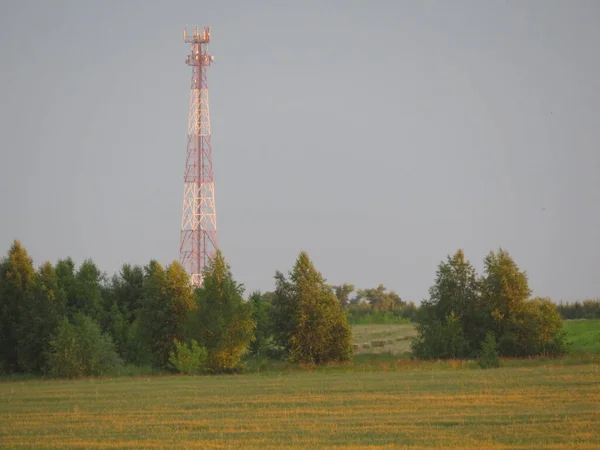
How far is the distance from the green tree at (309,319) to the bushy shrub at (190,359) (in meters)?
9.01

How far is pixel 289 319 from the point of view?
74.4 meters

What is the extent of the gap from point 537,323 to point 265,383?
3136 cm

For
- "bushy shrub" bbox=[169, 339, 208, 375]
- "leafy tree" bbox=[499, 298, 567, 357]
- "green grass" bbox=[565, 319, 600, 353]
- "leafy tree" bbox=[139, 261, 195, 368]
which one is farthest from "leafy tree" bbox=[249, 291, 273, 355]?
"green grass" bbox=[565, 319, 600, 353]

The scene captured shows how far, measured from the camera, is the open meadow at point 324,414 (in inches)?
995

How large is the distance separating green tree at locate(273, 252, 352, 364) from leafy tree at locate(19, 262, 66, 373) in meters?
18.8

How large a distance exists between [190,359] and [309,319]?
1209 centimetres

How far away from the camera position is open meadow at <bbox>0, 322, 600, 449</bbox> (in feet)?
82.9

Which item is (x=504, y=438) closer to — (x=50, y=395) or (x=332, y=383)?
(x=332, y=383)

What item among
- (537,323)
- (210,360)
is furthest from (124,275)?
(537,323)

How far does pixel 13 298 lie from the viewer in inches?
3147

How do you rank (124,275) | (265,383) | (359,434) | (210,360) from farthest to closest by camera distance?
(124,275) < (210,360) < (265,383) < (359,434)

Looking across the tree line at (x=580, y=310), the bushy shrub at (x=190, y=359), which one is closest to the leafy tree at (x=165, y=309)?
the bushy shrub at (x=190, y=359)

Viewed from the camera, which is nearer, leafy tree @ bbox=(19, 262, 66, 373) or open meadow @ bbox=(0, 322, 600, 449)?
open meadow @ bbox=(0, 322, 600, 449)

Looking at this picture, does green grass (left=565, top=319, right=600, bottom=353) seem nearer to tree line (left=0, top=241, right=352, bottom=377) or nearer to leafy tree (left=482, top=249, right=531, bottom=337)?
leafy tree (left=482, top=249, right=531, bottom=337)
